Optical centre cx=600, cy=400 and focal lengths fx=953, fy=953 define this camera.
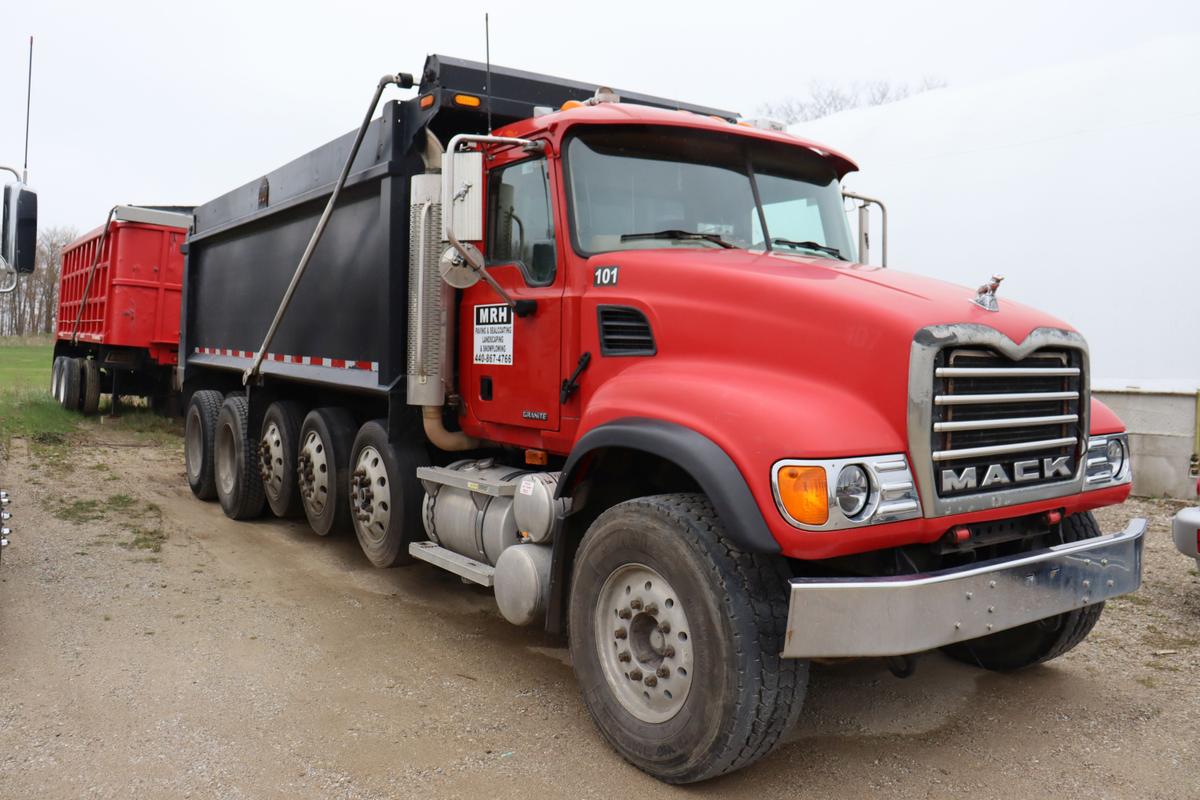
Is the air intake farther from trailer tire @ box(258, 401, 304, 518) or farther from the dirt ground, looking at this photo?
trailer tire @ box(258, 401, 304, 518)

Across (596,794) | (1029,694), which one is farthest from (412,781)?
(1029,694)

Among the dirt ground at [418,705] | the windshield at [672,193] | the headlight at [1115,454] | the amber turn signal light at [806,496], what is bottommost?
the dirt ground at [418,705]

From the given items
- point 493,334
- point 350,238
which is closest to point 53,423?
point 350,238

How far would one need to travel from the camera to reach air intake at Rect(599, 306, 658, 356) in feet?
13.2

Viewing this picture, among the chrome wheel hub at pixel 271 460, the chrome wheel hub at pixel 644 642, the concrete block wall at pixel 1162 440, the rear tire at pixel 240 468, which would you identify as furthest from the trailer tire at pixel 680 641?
the concrete block wall at pixel 1162 440

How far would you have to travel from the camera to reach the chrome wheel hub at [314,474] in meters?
6.77

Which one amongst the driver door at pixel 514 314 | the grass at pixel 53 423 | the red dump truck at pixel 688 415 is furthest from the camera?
the grass at pixel 53 423

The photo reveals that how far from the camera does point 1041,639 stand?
14.4 ft

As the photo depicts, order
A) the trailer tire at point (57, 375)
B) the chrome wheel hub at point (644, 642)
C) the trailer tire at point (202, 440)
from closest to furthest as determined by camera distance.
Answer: the chrome wheel hub at point (644, 642), the trailer tire at point (202, 440), the trailer tire at point (57, 375)

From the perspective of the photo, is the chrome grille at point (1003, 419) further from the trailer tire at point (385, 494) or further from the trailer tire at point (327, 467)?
the trailer tire at point (327, 467)

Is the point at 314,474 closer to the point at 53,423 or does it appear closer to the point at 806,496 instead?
the point at 806,496

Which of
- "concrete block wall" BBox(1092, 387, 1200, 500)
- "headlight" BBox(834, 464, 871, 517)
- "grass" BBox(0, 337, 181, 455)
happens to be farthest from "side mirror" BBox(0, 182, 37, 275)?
"concrete block wall" BBox(1092, 387, 1200, 500)

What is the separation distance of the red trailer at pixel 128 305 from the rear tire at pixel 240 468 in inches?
225

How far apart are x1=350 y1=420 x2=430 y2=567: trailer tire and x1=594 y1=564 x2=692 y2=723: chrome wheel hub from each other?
2.11 m
